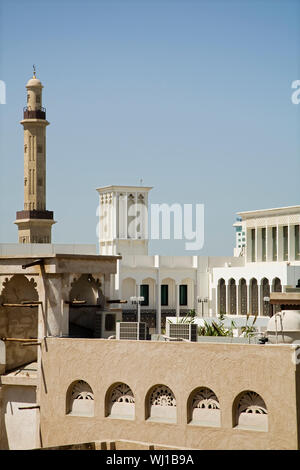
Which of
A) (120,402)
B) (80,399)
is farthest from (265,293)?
(120,402)

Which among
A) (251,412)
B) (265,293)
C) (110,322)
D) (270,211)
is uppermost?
(270,211)

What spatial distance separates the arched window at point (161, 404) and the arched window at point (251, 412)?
141 cm

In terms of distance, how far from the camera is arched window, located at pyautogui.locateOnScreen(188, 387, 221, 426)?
60.0ft

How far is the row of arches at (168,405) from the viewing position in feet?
A: 58.6

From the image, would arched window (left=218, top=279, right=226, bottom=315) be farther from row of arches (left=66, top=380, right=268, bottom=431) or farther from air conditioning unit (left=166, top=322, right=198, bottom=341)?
row of arches (left=66, top=380, right=268, bottom=431)

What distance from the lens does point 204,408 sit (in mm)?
18469

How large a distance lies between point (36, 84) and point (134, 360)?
167 ft

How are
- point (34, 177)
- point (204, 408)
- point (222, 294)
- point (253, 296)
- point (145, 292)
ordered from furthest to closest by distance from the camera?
1. point (34, 177)
2. point (222, 294)
3. point (145, 292)
4. point (253, 296)
5. point (204, 408)

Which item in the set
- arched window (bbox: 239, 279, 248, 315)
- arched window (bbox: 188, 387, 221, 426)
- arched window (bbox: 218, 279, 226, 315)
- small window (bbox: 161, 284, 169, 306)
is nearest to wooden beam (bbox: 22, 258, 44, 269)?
arched window (bbox: 188, 387, 221, 426)

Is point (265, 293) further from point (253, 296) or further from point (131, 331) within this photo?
point (131, 331)

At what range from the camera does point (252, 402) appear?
17.9 m

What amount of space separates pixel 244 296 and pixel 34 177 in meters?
17.9
